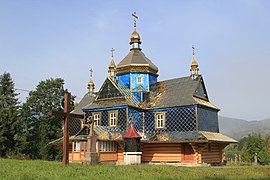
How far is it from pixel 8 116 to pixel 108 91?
1322cm

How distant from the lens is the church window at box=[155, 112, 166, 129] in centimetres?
2503

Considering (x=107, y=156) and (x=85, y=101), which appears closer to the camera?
(x=107, y=156)

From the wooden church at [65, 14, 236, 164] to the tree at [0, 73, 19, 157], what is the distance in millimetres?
10771

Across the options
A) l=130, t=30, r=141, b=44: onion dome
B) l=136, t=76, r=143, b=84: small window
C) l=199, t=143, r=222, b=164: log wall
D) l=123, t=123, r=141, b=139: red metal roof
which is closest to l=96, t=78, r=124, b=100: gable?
l=136, t=76, r=143, b=84: small window

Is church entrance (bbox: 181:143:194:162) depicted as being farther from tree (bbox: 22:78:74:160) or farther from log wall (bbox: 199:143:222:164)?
tree (bbox: 22:78:74:160)

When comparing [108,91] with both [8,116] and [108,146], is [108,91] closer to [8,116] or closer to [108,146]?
[108,146]

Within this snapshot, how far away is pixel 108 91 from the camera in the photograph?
27.0 metres

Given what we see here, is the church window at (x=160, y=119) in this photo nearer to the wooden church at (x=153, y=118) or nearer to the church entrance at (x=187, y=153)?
the wooden church at (x=153, y=118)

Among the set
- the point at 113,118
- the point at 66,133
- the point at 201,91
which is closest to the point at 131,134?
the point at 113,118

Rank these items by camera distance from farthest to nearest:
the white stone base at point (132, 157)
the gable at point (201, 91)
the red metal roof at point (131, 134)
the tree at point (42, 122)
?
the tree at point (42, 122), the gable at point (201, 91), the red metal roof at point (131, 134), the white stone base at point (132, 157)

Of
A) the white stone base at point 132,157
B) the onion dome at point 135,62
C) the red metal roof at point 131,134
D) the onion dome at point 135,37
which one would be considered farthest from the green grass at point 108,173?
the onion dome at point 135,37

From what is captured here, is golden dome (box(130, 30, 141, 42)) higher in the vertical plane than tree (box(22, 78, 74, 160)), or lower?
higher

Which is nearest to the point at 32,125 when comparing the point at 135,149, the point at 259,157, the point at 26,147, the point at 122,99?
the point at 26,147

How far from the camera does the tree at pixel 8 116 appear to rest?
109 feet
